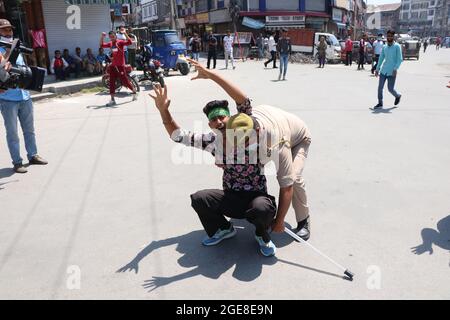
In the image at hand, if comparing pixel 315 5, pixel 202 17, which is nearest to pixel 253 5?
pixel 202 17

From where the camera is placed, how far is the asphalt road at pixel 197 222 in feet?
9.65

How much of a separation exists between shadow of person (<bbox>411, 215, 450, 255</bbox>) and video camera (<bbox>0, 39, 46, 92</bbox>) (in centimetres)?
469

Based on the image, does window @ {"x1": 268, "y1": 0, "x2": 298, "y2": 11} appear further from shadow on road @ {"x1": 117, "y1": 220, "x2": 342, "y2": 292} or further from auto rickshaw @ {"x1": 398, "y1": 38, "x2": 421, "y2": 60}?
shadow on road @ {"x1": 117, "y1": 220, "x2": 342, "y2": 292}

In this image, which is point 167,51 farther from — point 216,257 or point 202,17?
point 202,17

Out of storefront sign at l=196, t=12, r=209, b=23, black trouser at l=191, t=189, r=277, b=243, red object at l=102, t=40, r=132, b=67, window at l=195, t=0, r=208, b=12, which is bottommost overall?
black trouser at l=191, t=189, r=277, b=243

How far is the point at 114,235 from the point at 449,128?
251 inches

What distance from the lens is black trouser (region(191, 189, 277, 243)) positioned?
10.4 feet

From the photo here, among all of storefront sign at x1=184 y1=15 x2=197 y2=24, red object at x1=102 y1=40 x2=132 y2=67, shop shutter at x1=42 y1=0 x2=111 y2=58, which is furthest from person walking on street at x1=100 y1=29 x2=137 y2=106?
storefront sign at x1=184 y1=15 x2=197 y2=24

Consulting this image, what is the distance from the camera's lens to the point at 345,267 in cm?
312

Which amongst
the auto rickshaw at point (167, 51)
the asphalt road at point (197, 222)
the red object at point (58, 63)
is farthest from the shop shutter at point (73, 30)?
the asphalt road at point (197, 222)

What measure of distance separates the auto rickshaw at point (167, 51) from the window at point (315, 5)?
24880 mm

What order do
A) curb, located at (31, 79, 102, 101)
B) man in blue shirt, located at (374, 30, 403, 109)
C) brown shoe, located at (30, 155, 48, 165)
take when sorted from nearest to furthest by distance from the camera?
brown shoe, located at (30, 155, 48, 165), man in blue shirt, located at (374, 30, 403, 109), curb, located at (31, 79, 102, 101)
